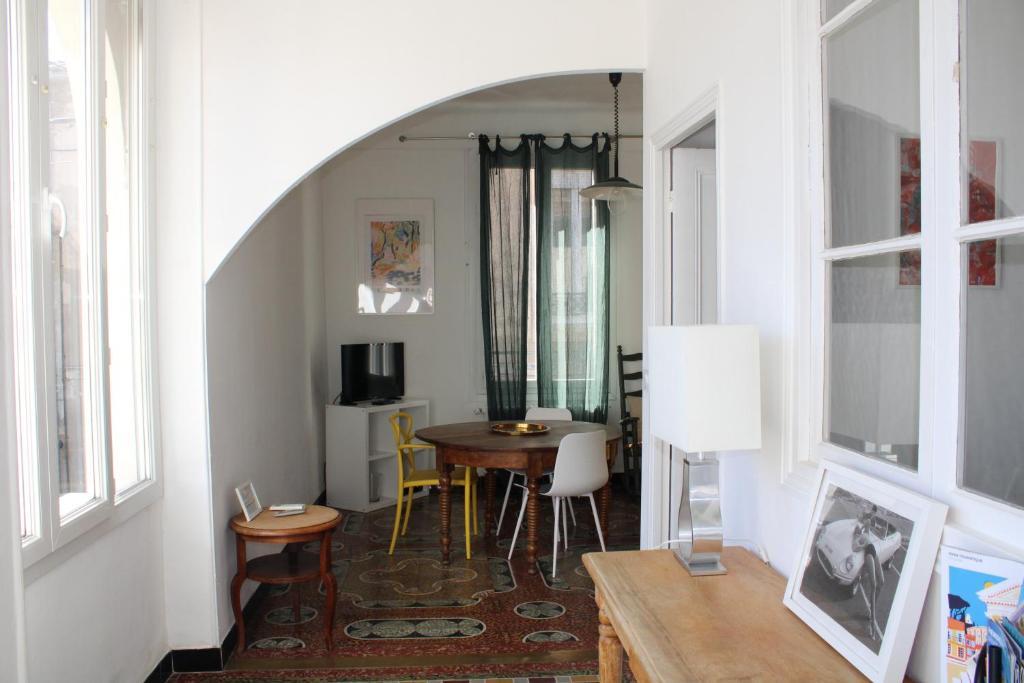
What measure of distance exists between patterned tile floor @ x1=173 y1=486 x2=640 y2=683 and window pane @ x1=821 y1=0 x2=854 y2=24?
8.53ft

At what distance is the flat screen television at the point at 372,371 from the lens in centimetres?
626

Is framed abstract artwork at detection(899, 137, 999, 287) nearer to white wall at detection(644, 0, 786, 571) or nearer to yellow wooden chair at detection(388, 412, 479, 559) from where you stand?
white wall at detection(644, 0, 786, 571)

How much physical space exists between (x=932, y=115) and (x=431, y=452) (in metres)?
5.78

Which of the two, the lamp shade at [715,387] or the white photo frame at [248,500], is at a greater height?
the lamp shade at [715,387]

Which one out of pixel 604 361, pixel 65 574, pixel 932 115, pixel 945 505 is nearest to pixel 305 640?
pixel 65 574

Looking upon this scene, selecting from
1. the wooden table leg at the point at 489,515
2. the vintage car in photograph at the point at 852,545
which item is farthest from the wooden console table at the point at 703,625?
the wooden table leg at the point at 489,515

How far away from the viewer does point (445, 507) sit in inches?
186

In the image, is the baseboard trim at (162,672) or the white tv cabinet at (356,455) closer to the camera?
the baseboard trim at (162,672)

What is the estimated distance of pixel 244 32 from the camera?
3.33 m

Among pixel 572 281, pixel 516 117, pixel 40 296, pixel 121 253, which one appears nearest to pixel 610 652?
pixel 40 296

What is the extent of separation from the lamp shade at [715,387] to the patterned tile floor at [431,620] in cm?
171

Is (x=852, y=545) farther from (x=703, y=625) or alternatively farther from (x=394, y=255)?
(x=394, y=255)

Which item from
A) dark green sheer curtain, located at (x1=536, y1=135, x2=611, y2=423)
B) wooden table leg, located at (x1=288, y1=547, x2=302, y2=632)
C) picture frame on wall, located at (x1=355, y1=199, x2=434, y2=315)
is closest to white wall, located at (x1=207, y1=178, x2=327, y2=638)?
wooden table leg, located at (x1=288, y1=547, x2=302, y2=632)

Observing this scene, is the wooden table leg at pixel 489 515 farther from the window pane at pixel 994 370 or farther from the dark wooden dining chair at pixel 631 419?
the window pane at pixel 994 370
